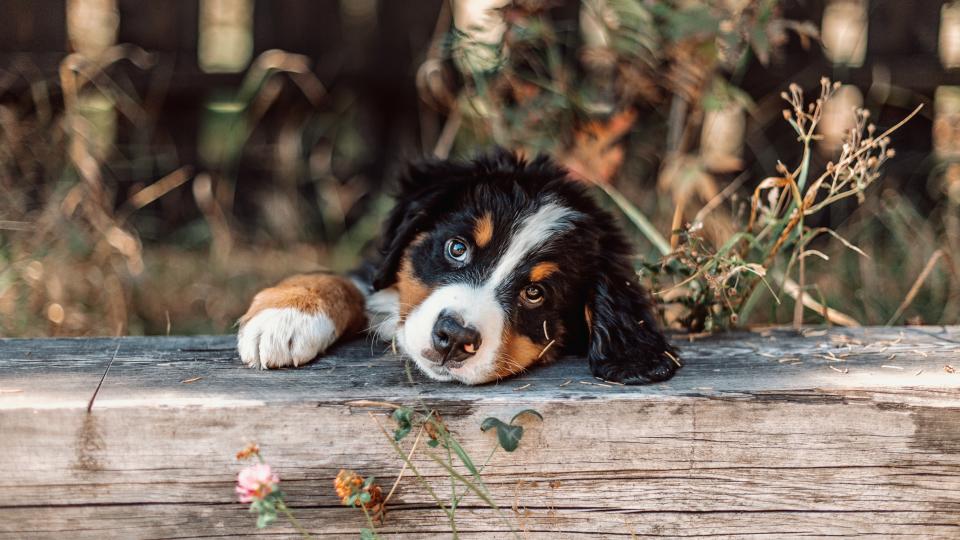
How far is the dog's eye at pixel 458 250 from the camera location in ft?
9.16

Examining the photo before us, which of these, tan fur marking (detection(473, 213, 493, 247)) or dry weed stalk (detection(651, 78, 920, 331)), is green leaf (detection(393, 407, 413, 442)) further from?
dry weed stalk (detection(651, 78, 920, 331))

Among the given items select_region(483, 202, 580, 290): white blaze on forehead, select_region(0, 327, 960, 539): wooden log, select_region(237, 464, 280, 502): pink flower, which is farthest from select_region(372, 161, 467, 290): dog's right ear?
select_region(237, 464, 280, 502): pink flower

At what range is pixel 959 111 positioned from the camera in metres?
5.75

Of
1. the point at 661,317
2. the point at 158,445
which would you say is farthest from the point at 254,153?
the point at 158,445

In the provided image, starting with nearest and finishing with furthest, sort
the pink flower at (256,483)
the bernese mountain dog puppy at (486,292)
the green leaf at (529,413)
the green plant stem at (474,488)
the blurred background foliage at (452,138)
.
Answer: the pink flower at (256,483) → the green plant stem at (474,488) → the green leaf at (529,413) → the bernese mountain dog puppy at (486,292) → the blurred background foliage at (452,138)

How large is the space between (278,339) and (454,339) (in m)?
0.58

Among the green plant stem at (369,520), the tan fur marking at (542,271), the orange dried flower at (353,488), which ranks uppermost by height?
the tan fur marking at (542,271)

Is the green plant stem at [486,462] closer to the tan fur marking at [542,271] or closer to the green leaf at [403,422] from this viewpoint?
the green leaf at [403,422]

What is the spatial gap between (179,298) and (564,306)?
9.30 ft

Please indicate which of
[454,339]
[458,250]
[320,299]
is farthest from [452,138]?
[454,339]

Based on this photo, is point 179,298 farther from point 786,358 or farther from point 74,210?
point 786,358

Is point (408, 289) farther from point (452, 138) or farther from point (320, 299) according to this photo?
point (452, 138)

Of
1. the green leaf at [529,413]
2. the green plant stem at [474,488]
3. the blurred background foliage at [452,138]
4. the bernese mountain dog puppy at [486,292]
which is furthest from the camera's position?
the blurred background foliage at [452,138]

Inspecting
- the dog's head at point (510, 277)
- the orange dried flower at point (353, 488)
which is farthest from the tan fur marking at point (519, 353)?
the orange dried flower at point (353, 488)
